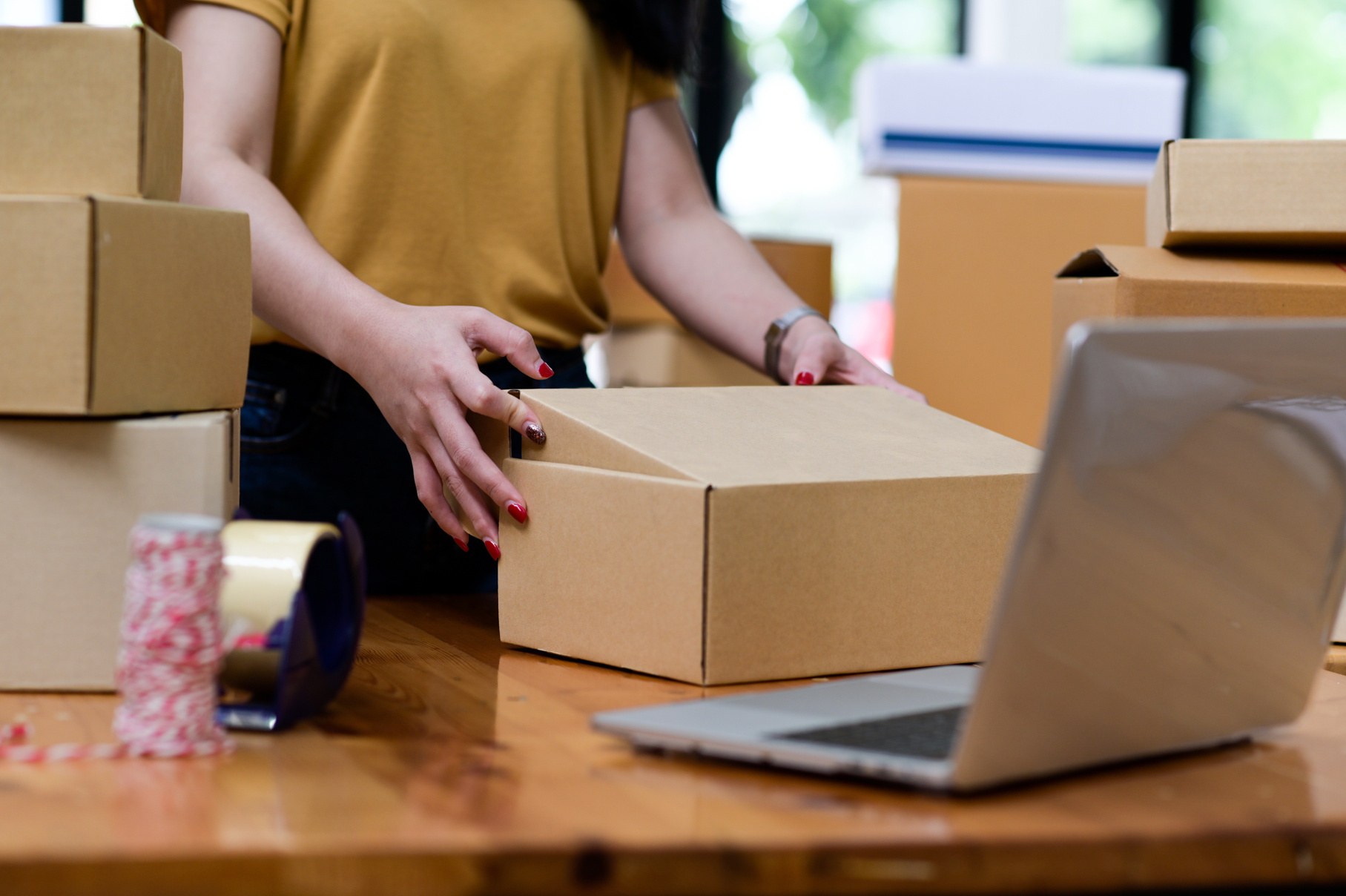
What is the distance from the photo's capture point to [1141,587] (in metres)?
0.53

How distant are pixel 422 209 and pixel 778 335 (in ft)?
1.10

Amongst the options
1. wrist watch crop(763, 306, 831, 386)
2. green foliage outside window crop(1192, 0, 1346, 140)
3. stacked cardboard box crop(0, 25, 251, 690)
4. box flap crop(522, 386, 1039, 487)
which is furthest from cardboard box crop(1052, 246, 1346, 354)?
green foliage outside window crop(1192, 0, 1346, 140)

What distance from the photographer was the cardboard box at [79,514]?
0.67m

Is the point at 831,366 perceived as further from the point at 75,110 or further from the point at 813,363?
the point at 75,110

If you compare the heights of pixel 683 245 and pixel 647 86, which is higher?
pixel 647 86

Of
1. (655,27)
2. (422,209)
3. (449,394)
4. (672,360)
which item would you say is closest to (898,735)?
(449,394)

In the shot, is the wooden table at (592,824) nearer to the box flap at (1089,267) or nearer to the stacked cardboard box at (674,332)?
the box flap at (1089,267)

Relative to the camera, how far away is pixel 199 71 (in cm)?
98

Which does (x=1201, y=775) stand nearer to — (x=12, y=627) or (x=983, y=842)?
(x=983, y=842)

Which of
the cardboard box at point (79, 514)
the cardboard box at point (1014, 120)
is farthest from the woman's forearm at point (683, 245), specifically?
the cardboard box at point (79, 514)

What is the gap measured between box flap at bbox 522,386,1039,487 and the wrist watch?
25 cm

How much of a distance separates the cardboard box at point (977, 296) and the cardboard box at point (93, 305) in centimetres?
95

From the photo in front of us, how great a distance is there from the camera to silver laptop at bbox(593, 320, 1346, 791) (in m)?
0.48

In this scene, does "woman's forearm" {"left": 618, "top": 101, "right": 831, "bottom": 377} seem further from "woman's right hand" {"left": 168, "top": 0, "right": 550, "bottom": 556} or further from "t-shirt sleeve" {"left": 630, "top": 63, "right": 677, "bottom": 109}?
"woman's right hand" {"left": 168, "top": 0, "right": 550, "bottom": 556}
